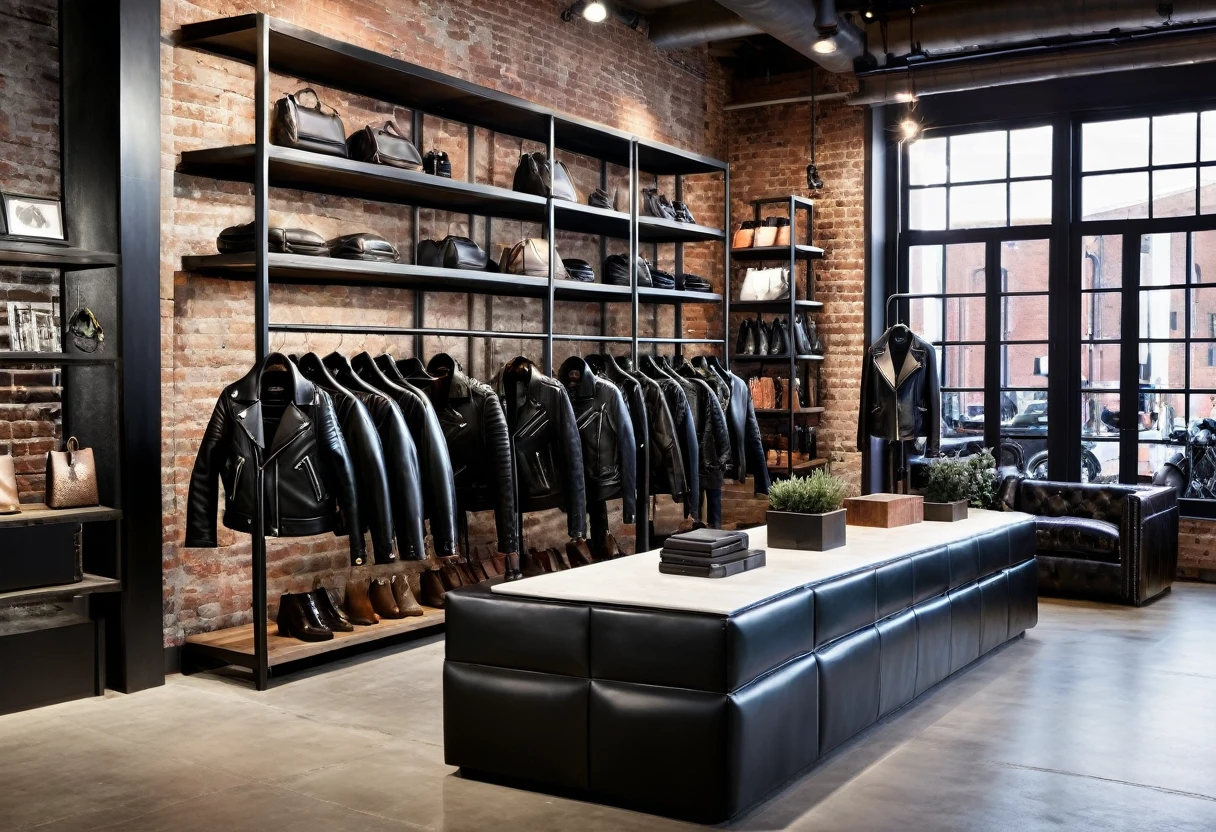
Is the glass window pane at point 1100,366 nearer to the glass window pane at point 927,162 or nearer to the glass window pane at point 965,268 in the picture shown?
the glass window pane at point 965,268

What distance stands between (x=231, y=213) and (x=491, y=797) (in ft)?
11.2

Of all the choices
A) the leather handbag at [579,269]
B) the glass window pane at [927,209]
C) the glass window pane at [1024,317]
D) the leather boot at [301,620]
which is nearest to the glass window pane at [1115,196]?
the glass window pane at [1024,317]

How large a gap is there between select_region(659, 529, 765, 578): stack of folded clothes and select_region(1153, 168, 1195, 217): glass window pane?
618cm

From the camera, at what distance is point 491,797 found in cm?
400

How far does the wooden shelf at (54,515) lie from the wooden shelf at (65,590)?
0.27 m

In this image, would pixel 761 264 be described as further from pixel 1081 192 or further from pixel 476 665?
pixel 476 665

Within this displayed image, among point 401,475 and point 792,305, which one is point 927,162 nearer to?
point 792,305

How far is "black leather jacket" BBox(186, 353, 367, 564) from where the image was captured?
5461mm

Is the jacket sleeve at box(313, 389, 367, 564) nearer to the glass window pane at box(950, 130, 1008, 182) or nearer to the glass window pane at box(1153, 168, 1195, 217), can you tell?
the glass window pane at box(950, 130, 1008, 182)

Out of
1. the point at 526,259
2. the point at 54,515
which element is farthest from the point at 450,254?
the point at 54,515

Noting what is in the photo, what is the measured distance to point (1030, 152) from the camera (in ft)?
31.7

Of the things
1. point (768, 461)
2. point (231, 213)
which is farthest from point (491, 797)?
point (768, 461)

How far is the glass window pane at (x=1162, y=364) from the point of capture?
902 cm

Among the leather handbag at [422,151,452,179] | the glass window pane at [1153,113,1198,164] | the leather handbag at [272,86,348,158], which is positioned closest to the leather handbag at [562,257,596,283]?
the leather handbag at [422,151,452,179]
